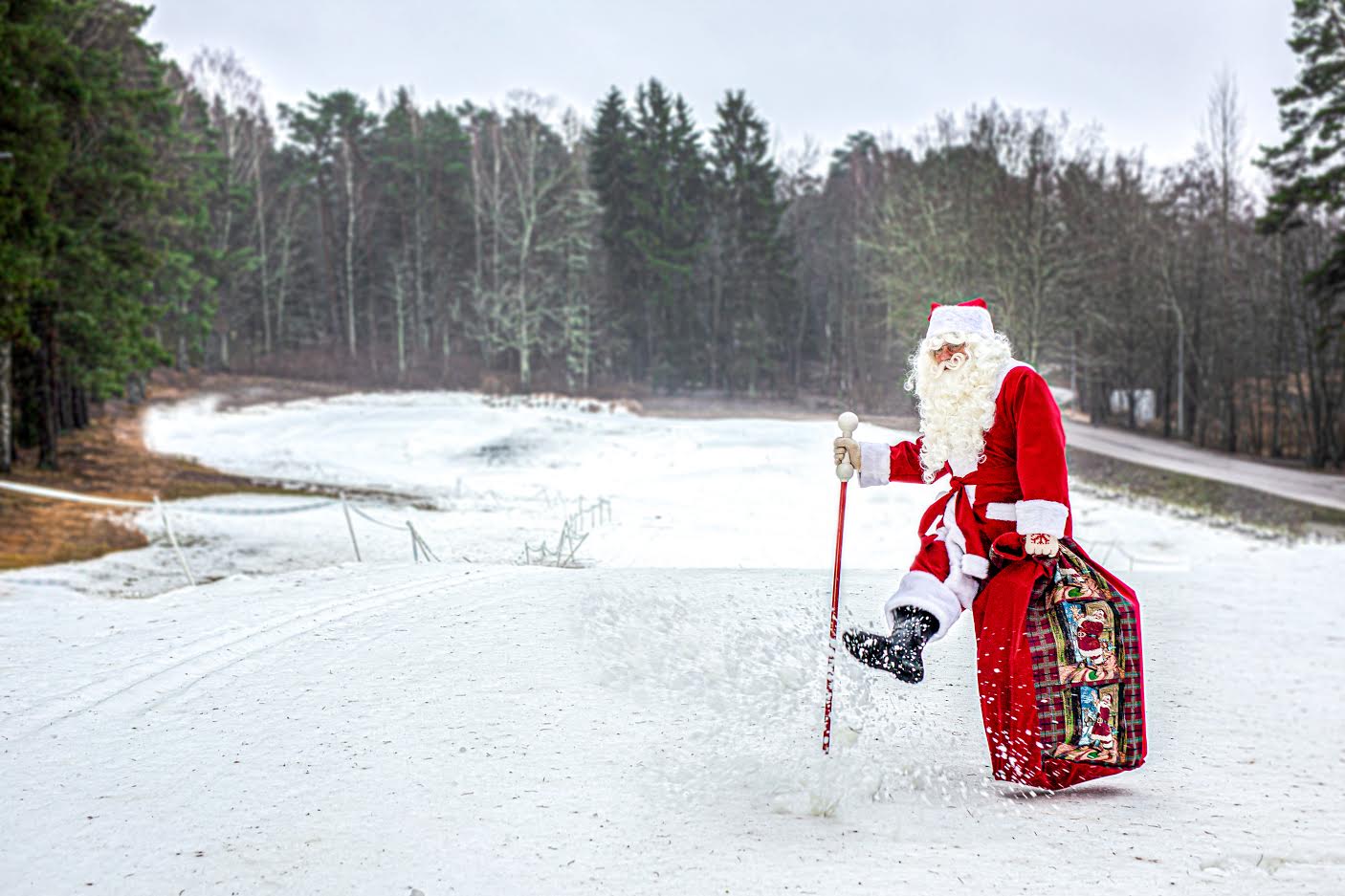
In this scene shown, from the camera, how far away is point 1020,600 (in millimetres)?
3836

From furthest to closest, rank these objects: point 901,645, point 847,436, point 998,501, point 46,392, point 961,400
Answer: point 46,392 < point 847,436 < point 961,400 < point 998,501 < point 901,645

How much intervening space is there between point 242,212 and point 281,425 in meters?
20.2

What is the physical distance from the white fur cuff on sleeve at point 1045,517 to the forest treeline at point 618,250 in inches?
611

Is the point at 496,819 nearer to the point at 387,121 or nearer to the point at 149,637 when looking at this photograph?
the point at 149,637

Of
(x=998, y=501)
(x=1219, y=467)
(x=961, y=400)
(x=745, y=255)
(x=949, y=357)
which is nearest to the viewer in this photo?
(x=998, y=501)

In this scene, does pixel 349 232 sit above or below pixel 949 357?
above

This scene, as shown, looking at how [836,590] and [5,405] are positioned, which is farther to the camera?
[5,405]

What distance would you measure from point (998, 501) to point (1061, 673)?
2.33 ft

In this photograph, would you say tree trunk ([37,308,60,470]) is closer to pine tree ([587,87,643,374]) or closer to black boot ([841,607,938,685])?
black boot ([841,607,938,685])

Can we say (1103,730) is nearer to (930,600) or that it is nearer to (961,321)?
(930,600)

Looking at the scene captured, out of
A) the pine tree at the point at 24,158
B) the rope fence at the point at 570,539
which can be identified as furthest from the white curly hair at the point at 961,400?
the pine tree at the point at 24,158

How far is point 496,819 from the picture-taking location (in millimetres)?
3318

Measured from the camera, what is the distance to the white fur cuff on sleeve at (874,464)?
4.50 m

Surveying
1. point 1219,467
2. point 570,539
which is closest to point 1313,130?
point 1219,467
